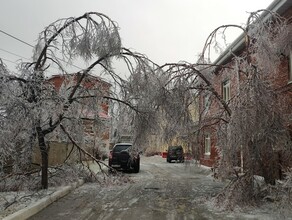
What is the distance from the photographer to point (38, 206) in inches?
352

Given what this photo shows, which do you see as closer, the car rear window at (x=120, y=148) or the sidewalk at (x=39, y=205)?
the sidewalk at (x=39, y=205)

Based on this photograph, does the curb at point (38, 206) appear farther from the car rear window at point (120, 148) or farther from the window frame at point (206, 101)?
the car rear window at point (120, 148)

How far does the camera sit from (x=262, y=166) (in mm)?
9883

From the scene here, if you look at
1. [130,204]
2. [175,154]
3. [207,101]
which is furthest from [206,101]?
[175,154]

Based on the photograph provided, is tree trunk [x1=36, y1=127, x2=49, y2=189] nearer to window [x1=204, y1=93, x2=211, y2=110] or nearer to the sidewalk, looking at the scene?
the sidewalk

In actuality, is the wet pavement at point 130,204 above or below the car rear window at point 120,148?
below

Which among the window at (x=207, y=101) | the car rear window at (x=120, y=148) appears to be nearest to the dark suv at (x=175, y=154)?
the car rear window at (x=120, y=148)

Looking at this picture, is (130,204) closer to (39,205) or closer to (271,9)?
(39,205)

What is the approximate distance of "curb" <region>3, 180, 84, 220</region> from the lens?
762 cm

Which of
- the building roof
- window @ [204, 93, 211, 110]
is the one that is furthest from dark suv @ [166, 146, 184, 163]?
window @ [204, 93, 211, 110]

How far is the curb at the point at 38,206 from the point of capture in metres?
7.62

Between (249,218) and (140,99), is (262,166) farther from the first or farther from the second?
(140,99)

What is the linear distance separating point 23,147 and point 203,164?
16.5m

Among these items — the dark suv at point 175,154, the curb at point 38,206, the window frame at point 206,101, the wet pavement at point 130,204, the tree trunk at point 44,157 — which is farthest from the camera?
the dark suv at point 175,154
